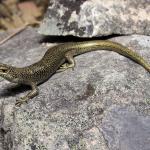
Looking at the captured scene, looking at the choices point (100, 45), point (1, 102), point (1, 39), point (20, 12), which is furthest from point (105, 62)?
point (20, 12)

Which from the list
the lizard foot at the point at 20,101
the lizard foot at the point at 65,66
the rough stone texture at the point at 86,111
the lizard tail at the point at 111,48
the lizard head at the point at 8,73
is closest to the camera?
the rough stone texture at the point at 86,111

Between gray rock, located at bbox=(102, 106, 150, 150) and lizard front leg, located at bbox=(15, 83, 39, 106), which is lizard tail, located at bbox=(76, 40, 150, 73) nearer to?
gray rock, located at bbox=(102, 106, 150, 150)

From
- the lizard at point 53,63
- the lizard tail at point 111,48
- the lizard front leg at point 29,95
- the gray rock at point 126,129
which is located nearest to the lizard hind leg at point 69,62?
the lizard at point 53,63

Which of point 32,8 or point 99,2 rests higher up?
point 99,2

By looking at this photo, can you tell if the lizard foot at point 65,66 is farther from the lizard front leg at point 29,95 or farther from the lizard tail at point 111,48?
the lizard front leg at point 29,95

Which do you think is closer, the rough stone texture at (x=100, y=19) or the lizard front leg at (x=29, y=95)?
the lizard front leg at (x=29, y=95)

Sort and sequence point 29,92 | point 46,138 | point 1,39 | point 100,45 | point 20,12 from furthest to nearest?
point 20,12 < point 1,39 < point 100,45 < point 29,92 < point 46,138

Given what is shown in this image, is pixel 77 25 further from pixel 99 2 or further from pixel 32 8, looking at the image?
pixel 32 8
